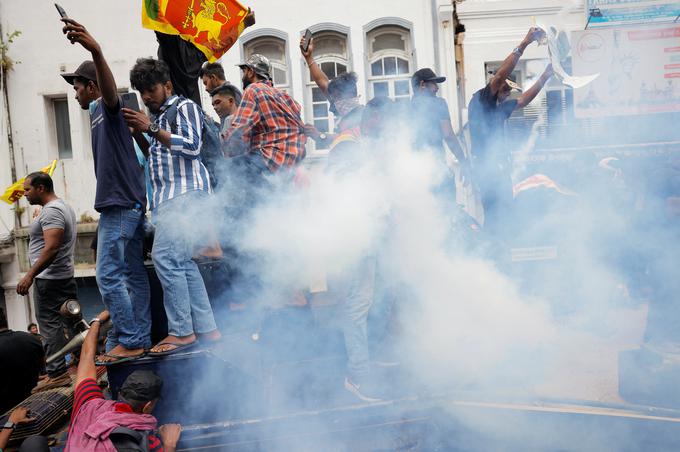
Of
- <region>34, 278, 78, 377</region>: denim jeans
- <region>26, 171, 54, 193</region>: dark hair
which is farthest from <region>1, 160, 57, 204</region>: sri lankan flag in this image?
<region>34, 278, 78, 377</region>: denim jeans

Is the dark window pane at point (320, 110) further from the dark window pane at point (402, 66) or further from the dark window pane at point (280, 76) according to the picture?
the dark window pane at point (402, 66)

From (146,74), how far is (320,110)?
830 centimetres

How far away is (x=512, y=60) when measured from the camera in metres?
4.56

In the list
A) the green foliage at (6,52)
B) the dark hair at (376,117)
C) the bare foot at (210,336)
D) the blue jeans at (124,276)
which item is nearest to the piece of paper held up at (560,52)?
the dark hair at (376,117)

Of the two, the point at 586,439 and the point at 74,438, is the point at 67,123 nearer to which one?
the point at 74,438

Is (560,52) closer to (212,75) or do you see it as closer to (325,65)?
(212,75)

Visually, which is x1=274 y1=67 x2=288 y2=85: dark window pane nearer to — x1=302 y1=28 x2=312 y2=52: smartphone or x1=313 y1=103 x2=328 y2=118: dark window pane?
x1=313 y1=103 x2=328 y2=118: dark window pane

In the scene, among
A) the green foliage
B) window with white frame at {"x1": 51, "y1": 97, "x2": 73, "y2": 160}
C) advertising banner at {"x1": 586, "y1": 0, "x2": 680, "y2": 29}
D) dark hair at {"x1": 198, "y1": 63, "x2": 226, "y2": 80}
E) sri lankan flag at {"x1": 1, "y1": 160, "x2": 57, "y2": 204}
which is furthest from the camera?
window with white frame at {"x1": 51, "y1": 97, "x2": 73, "y2": 160}

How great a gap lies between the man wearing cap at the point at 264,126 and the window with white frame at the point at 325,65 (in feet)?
23.7

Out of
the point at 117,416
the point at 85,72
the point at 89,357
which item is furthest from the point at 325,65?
the point at 117,416

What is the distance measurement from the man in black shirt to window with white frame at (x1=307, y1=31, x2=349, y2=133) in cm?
791

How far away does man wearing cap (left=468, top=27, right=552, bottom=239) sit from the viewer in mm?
4996

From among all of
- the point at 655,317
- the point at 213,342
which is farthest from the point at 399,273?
the point at 655,317

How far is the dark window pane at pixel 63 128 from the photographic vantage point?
39.5 ft
